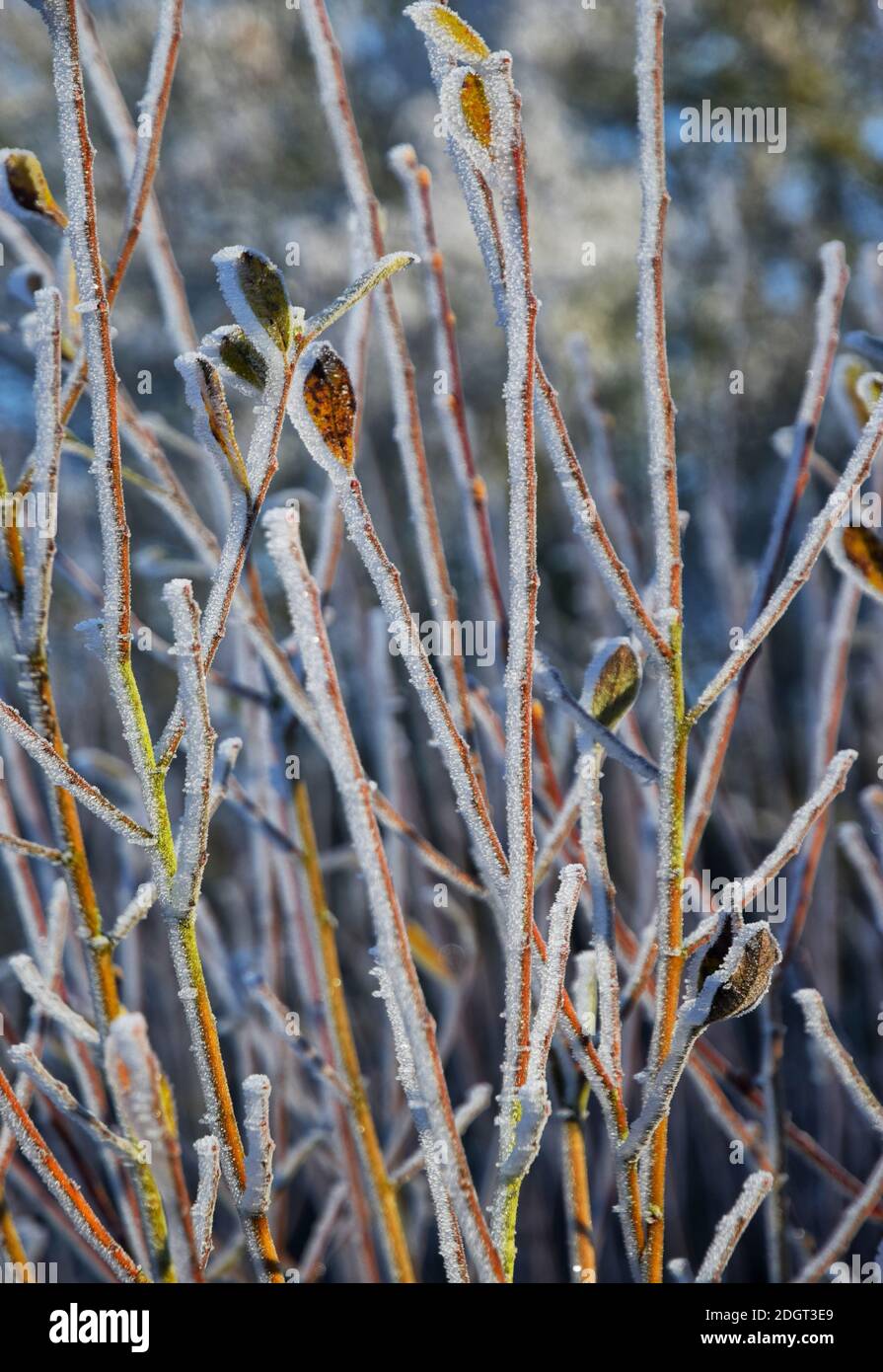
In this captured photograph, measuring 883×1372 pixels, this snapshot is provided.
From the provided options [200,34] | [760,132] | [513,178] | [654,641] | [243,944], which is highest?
[200,34]

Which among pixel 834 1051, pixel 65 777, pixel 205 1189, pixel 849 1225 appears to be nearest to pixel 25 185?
pixel 65 777

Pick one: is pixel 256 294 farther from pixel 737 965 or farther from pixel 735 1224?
pixel 735 1224

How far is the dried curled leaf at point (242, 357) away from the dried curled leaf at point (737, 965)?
0.35m

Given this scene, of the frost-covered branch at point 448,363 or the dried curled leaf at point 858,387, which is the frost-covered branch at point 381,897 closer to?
the frost-covered branch at point 448,363

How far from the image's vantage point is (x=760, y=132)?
2967 millimetres

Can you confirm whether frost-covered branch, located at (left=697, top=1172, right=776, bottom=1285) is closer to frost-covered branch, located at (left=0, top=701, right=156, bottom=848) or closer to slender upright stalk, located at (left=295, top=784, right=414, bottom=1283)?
slender upright stalk, located at (left=295, top=784, right=414, bottom=1283)

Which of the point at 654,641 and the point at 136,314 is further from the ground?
the point at 136,314

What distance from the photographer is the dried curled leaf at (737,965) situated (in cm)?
49

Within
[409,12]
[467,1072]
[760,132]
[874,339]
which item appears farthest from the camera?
[760,132]

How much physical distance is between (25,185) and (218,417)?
24 centimetres

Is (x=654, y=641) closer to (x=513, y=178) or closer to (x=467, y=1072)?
(x=513, y=178)

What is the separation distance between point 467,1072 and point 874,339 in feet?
3.47

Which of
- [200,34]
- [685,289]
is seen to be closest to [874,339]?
[685,289]

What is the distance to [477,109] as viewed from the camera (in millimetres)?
454
